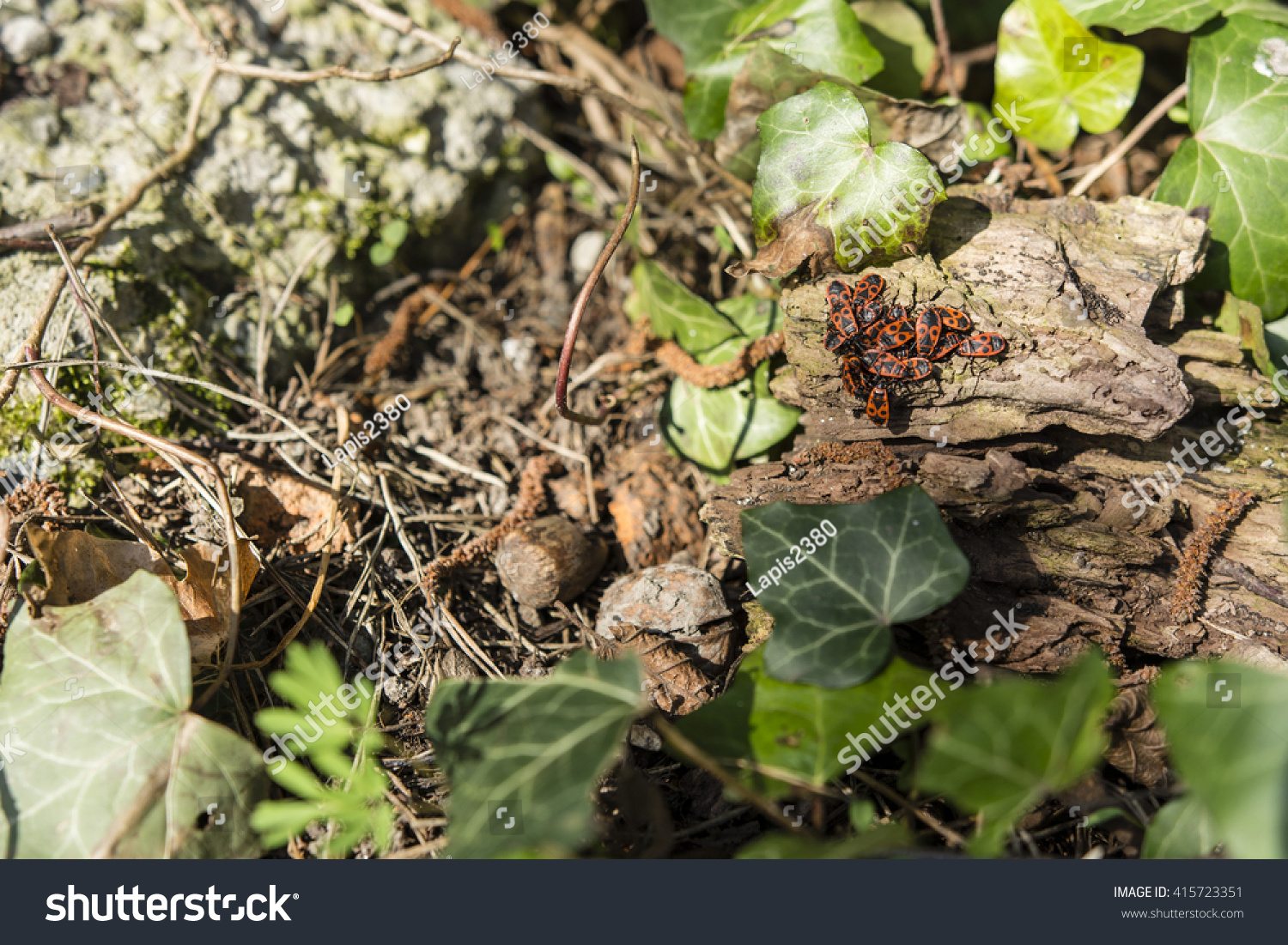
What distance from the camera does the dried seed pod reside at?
3.54 metres

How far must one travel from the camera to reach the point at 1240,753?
189cm

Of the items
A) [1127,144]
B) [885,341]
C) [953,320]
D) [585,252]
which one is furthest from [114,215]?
[1127,144]

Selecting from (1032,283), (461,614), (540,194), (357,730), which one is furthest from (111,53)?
(1032,283)

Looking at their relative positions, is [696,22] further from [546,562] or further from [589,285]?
[546,562]

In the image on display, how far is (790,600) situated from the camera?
273 cm

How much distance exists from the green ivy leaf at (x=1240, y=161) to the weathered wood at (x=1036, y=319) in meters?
0.34

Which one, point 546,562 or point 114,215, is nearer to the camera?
point 546,562

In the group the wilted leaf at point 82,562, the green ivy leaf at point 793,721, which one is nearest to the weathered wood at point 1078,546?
the green ivy leaf at point 793,721

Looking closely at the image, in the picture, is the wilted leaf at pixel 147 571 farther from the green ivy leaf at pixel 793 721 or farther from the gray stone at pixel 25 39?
the gray stone at pixel 25 39

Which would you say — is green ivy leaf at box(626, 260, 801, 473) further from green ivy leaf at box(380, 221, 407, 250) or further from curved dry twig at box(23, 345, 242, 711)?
curved dry twig at box(23, 345, 242, 711)

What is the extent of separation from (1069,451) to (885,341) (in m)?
1.05

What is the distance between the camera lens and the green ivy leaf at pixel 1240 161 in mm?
3580

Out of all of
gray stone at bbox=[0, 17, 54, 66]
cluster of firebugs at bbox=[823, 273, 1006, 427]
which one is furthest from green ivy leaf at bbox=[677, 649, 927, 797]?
gray stone at bbox=[0, 17, 54, 66]

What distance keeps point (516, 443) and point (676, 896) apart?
2.55 metres
